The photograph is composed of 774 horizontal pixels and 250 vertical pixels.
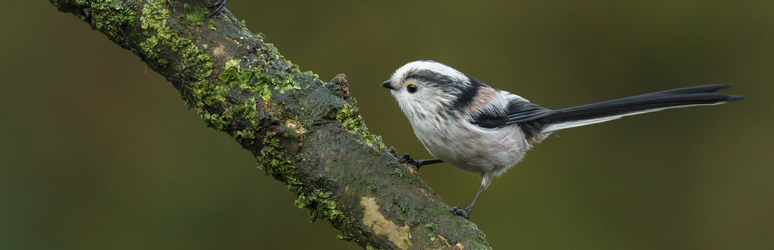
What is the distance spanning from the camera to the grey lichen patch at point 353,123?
168cm

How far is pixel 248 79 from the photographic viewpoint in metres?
1.64

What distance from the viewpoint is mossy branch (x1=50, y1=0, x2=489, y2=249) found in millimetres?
1580

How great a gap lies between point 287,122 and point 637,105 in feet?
3.45

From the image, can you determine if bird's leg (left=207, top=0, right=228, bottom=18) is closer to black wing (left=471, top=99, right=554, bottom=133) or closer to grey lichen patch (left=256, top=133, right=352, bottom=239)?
grey lichen patch (left=256, top=133, right=352, bottom=239)

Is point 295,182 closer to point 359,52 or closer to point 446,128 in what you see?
point 446,128

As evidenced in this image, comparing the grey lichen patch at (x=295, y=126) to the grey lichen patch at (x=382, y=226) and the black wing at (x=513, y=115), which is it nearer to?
the grey lichen patch at (x=382, y=226)

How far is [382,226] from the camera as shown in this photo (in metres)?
1.55

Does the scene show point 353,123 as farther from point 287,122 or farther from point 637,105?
point 637,105

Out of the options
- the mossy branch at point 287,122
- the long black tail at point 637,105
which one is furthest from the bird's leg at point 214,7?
the long black tail at point 637,105

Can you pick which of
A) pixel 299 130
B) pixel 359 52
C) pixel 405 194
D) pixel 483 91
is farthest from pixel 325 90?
pixel 359 52

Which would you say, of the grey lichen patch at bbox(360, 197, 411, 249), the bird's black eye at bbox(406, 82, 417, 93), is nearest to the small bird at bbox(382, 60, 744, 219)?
the bird's black eye at bbox(406, 82, 417, 93)

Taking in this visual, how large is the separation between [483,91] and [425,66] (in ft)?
0.80

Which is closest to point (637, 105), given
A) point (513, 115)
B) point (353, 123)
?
point (513, 115)

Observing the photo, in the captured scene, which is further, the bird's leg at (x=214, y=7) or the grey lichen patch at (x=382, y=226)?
the bird's leg at (x=214, y=7)
